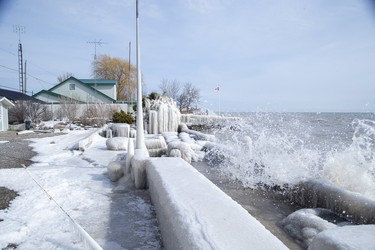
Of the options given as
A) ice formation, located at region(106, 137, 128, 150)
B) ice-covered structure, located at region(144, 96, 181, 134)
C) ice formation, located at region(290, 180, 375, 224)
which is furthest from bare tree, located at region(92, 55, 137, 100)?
ice formation, located at region(290, 180, 375, 224)

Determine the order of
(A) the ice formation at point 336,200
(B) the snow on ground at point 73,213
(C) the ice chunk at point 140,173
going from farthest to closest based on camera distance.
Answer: (C) the ice chunk at point 140,173, (A) the ice formation at point 336,200, (B) the snow on ground at point 73,213

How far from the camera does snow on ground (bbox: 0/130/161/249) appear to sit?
10.3ft

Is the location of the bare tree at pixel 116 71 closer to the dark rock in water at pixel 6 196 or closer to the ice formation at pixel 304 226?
the dark rock in water at pixel 6 196

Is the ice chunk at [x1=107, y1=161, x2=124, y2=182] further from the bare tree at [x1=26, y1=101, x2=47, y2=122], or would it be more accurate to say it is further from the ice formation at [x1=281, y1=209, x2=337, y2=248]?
the bare tree at [x1=26, y1=101, x2=47, y2=122]

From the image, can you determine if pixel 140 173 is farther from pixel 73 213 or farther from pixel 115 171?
pixel 73 213

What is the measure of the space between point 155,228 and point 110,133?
40.4 feet

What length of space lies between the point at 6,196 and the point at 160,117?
45.3 ft

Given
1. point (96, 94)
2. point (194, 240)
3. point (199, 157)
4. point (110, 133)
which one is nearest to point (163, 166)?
point (194, 240)

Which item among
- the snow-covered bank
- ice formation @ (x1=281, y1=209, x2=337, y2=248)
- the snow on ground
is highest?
the snow-covered bank

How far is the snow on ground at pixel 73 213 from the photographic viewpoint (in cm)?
315

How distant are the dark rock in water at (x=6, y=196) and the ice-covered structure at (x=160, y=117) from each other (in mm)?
13006

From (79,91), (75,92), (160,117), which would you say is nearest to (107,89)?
(79,91)

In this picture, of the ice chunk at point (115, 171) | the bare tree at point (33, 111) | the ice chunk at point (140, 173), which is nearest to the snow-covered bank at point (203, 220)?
the ice chunk at point (140, 173)

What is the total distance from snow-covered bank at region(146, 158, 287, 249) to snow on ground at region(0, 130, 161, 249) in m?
0.55
